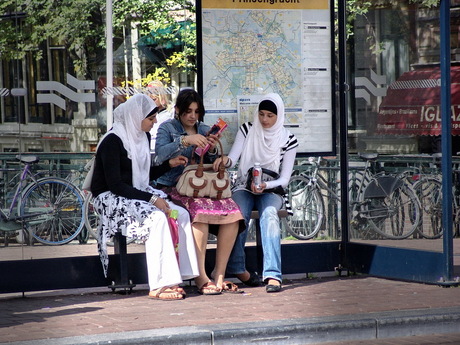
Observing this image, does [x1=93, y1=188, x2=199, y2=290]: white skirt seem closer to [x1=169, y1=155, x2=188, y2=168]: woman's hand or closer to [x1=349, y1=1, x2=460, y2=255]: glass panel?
[x1=169, y1=155, x2=188, y2=168]: woman's hand

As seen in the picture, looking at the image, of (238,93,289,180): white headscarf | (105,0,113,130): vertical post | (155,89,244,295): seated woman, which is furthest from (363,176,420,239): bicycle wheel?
(105,0,113,130): vertical post

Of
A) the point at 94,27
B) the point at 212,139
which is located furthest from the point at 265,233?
the point at 94,27

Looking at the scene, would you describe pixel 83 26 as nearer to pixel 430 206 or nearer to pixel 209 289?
pixel 209 289

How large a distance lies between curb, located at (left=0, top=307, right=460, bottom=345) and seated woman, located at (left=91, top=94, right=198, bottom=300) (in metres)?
1.39

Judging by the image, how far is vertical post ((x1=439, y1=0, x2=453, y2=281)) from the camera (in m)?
7.68

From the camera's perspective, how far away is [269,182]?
8.05 metres

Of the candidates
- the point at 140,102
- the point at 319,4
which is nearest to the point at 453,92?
the point at 319,4

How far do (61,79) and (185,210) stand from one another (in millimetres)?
1447

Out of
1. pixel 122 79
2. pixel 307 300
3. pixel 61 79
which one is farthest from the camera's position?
pixel 122 79

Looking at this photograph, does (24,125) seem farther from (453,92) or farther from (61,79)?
(453,92)

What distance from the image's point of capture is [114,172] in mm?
7547

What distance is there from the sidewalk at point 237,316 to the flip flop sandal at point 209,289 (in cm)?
8

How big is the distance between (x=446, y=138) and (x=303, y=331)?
2.38 meters

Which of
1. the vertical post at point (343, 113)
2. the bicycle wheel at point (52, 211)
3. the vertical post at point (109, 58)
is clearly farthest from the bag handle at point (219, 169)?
the vertical post at point (343, 113)
